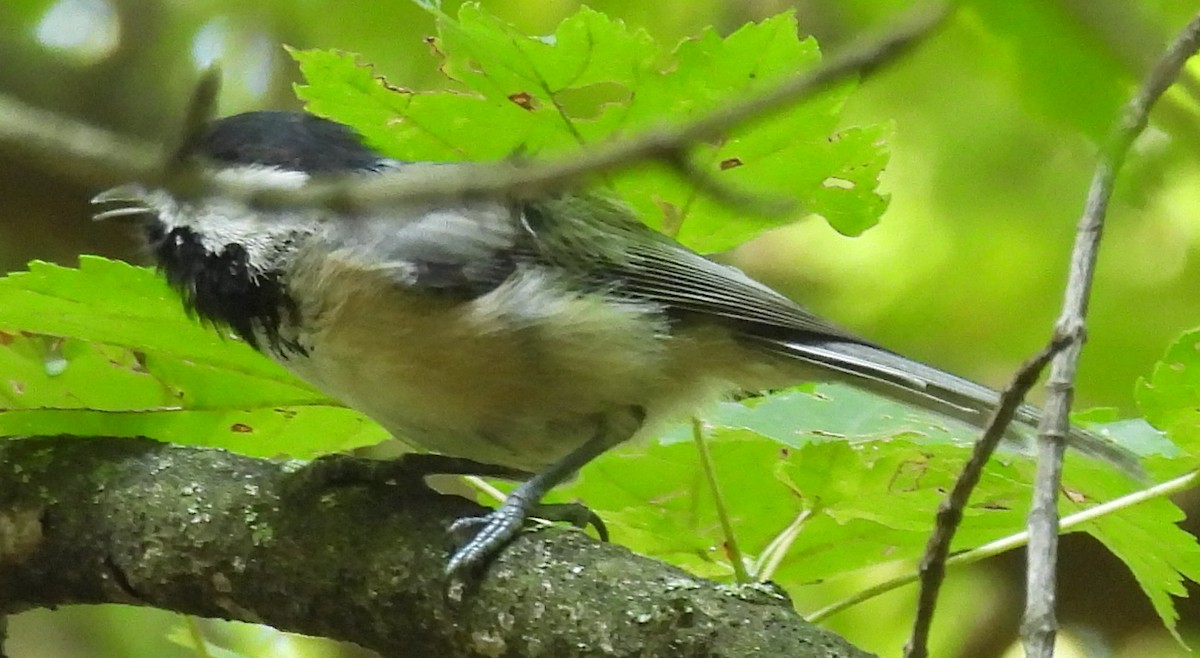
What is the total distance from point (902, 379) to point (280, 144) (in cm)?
76

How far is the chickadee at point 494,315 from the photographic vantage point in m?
1.20

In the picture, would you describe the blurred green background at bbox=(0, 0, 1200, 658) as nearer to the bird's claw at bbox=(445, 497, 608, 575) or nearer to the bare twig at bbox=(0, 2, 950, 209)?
the bird's claw at bbox=(445, 497, 608, 575)

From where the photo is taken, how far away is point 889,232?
2.36m

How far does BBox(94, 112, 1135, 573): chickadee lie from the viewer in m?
1.20

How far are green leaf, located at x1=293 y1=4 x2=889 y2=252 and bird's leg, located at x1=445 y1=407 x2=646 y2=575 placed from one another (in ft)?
0.80

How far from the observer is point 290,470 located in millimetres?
1168

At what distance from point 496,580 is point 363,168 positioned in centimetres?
63

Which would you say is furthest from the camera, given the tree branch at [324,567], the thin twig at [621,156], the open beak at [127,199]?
the open beak at [127,199]

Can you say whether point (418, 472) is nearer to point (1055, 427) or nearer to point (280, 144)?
point (280, 144)

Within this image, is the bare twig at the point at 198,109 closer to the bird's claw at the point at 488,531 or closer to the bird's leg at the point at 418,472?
the bird's claw at the point at 488,531

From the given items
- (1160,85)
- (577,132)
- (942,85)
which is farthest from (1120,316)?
(1160,85)

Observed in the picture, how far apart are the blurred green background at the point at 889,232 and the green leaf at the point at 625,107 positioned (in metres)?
0.35

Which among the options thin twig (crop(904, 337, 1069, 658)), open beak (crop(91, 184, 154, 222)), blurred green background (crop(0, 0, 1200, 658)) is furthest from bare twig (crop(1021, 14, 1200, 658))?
open beak (crop(91, 184, 154, 222))

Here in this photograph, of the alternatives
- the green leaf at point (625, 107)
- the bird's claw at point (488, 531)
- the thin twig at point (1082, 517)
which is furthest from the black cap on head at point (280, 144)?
the thin twig at point (1082, 517)
